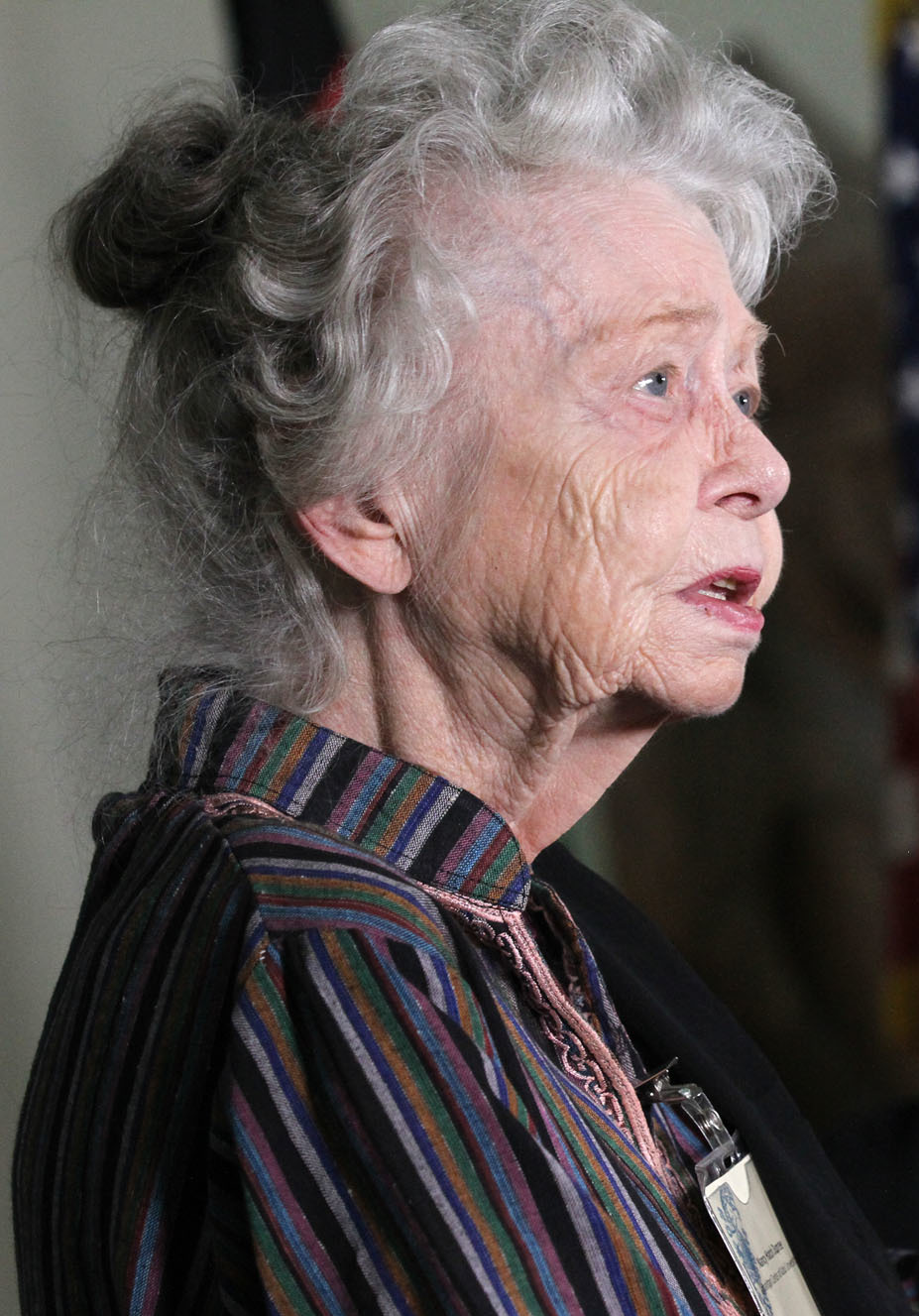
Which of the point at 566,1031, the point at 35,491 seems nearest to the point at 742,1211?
the point at 566,1031

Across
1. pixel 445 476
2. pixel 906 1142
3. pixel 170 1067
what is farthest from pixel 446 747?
pixel 906 1142

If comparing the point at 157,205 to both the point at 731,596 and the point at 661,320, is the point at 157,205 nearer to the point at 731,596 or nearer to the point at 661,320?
the point at 661,320

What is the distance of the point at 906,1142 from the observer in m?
1.49

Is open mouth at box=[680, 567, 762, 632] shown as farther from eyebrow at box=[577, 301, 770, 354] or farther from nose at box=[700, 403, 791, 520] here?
eyebrow at box=[577, 301, 770, 354]

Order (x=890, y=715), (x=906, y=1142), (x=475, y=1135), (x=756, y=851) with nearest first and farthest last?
(x=475, y=1135) < (x=906, y=1142) < (x=890, y=715) < (x=756, y=851)

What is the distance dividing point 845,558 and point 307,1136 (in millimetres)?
1878

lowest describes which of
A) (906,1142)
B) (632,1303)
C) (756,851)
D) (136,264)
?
(756,851)

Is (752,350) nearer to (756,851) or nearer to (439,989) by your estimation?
(439,989)

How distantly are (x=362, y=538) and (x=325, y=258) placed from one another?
19cm

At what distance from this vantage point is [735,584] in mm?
964

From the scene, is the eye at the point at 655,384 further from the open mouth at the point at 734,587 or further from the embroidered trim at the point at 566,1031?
the embroidered trim at the point at 566,1031

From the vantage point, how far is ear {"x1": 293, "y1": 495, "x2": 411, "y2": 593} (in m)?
0.92

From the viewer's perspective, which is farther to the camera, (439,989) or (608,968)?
(608,968)

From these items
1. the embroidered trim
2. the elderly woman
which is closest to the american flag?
the elderly woman
